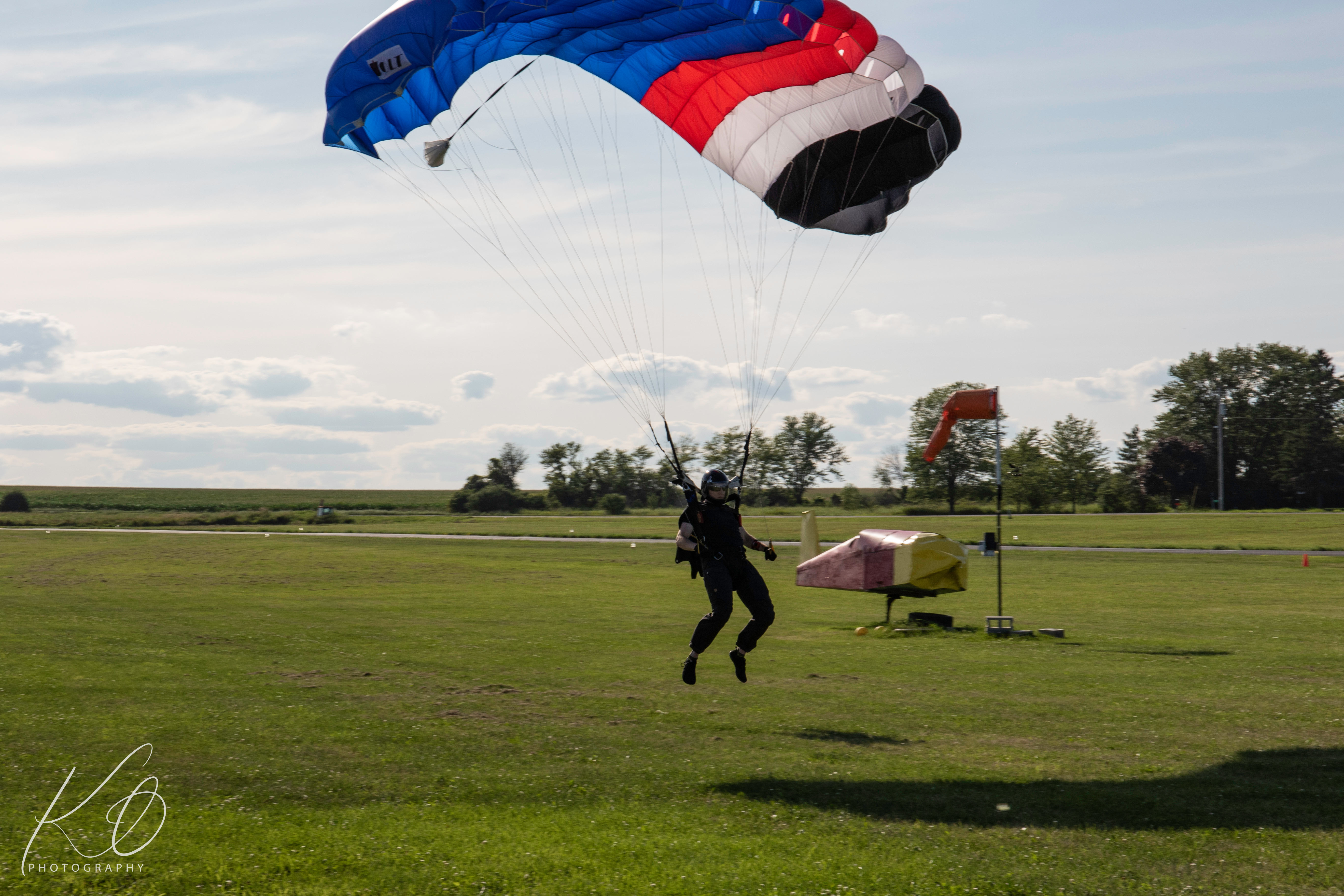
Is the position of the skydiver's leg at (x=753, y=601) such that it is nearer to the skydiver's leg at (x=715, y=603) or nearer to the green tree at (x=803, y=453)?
the skydiver's leg at (x=715, y=603)

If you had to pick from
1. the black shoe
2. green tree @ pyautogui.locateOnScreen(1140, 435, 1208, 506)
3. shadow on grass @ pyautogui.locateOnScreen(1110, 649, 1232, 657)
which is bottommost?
shadow on grass @ pyautogui.locateOnScreen(1110, 649, 1232, 657)

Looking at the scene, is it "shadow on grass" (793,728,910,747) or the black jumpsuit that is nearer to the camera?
the black jumpsuit

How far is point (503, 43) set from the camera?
12.7 m

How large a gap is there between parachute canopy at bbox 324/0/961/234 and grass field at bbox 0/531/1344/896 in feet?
24.5

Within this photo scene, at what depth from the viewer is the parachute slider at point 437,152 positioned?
1272cm

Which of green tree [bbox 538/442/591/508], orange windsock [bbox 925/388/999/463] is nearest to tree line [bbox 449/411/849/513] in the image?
green tree [bbox 538/442/591/508]

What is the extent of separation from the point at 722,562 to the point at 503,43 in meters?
7.56

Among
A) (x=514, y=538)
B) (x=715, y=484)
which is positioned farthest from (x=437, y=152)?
(x=514, y=538)

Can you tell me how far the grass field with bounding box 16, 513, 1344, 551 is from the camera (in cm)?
4903

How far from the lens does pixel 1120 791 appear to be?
359 inches

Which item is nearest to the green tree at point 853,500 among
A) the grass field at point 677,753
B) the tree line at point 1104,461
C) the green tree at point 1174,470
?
the tree line at point 1104,461

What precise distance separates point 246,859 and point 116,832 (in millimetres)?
1497

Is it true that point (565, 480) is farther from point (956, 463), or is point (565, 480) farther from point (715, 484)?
point (715, 484)

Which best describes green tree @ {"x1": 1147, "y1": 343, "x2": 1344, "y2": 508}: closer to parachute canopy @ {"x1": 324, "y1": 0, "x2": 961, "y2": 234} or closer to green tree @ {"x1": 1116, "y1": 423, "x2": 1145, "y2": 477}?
green tree @ {"x1": 1116, "y1": 423, "x2": 1145, "y2": 477}
